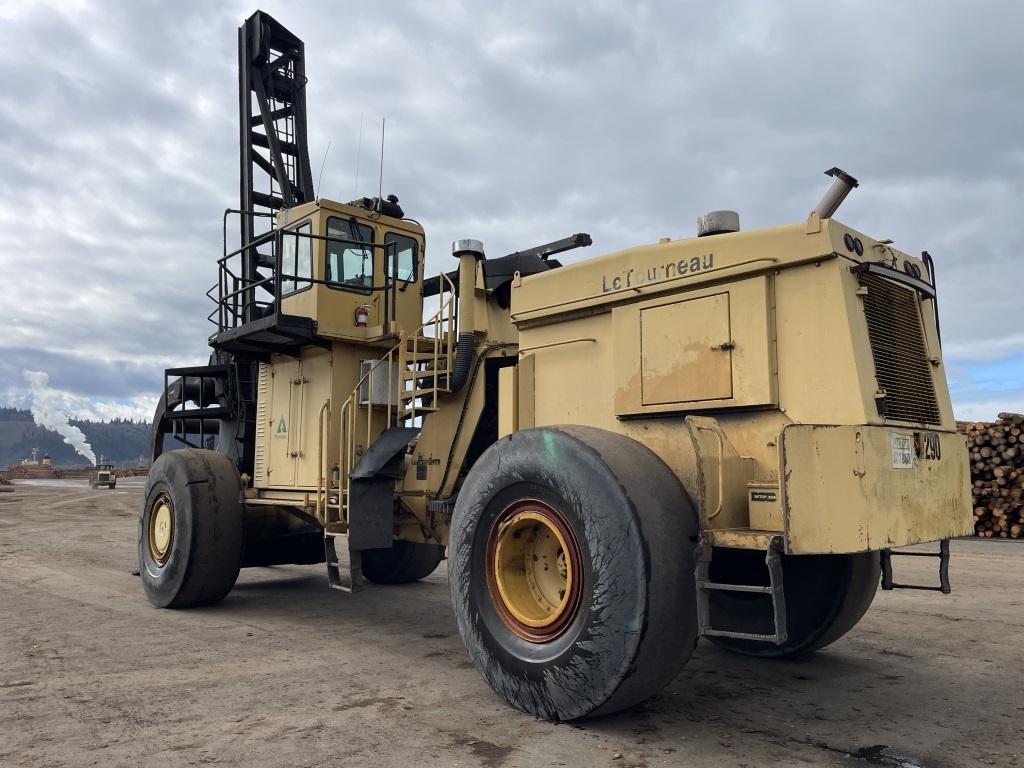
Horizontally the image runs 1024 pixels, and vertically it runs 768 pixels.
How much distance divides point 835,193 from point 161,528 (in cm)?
712

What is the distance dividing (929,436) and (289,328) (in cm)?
510

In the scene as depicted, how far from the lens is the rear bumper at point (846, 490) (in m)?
3.69

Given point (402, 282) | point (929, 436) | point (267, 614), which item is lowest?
point (267, 614)

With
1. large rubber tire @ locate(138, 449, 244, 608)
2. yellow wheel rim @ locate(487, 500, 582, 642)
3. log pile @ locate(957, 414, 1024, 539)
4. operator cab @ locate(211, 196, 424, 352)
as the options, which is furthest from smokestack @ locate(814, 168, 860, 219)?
log pile @ locate(957, 414, 1024, 539)

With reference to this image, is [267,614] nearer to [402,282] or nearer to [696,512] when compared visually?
[402,282]

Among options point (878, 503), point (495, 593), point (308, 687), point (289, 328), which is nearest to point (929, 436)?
point (878, 503)

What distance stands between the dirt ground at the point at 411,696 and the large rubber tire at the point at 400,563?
4.12 feet

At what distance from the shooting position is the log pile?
46.6ft

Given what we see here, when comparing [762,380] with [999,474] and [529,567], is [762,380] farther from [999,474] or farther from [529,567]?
[999,474]

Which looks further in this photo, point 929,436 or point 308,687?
point 308,687

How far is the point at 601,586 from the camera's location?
3889mm

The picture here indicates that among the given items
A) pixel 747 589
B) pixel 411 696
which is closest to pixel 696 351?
pixel 747 589

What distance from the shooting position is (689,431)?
4215 mm

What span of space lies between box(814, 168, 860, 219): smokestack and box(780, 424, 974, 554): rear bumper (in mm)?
1210
